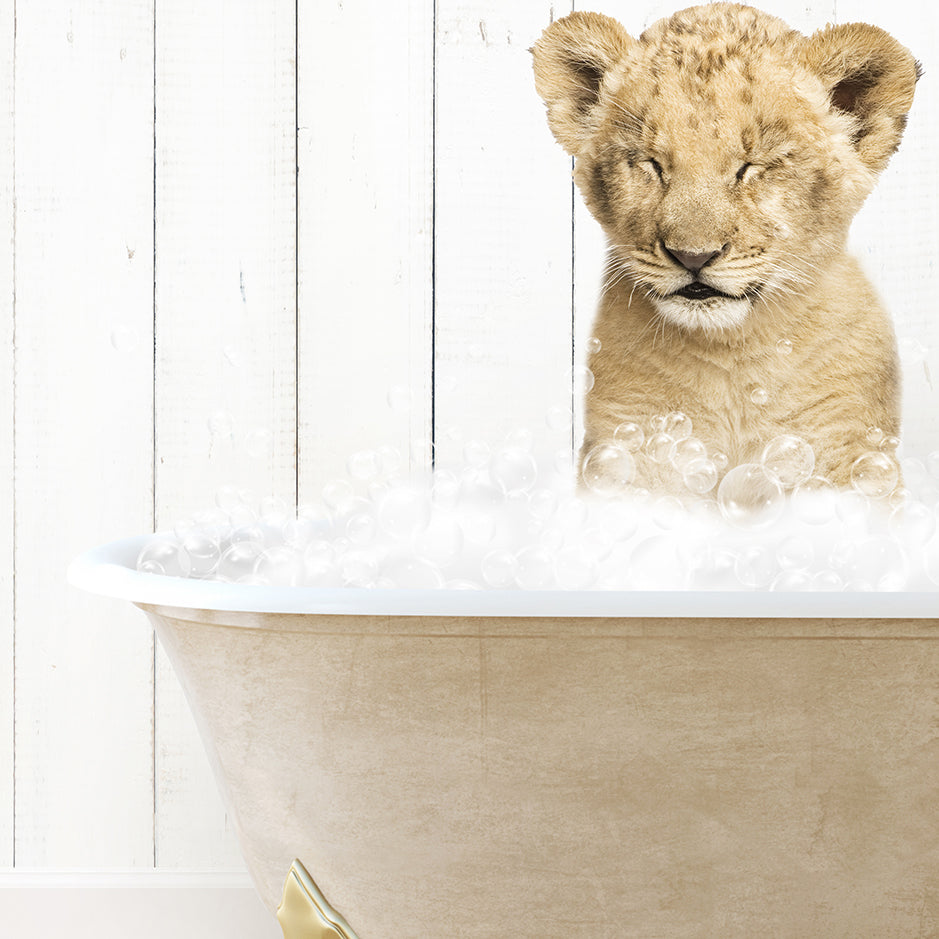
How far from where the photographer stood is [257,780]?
0.85 m

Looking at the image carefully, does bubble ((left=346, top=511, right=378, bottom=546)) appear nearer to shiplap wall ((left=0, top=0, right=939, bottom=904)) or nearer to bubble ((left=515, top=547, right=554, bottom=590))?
bubble ((left=515, top=547, right=554, bottom=590))

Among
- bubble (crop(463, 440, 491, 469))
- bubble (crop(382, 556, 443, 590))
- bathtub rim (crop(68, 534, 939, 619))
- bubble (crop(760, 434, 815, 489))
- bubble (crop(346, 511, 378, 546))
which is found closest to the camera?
bathtub rim (crop(68, 534, 939, 619))

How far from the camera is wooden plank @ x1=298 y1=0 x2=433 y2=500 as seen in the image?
146 centimetres

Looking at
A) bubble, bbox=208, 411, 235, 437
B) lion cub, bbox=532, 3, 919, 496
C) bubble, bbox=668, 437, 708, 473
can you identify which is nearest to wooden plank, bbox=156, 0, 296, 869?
bubble, bbox=208, 411, 235, 437

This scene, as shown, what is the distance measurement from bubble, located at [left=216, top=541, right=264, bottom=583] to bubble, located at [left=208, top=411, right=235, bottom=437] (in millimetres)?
470

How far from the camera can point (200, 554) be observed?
41.2 inches

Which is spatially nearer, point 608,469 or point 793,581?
point 793,581

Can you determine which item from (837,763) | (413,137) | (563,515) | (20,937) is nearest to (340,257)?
(413,137)

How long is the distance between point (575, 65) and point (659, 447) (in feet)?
1.92

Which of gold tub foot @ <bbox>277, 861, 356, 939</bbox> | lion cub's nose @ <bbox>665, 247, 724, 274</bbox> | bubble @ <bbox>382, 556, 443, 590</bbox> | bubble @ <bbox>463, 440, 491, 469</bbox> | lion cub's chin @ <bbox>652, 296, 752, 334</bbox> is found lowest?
gold tub foot @ <bbox>277, 861, 356, 939</bbox>

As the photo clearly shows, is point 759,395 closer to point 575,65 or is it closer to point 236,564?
point 575,65

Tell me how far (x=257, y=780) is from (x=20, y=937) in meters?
0.94

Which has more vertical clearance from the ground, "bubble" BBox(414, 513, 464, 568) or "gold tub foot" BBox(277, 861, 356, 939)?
"bubble" BBox(414, 513, 464, 568)

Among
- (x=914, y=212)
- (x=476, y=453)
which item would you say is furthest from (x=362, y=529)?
(x=914, y=212)
